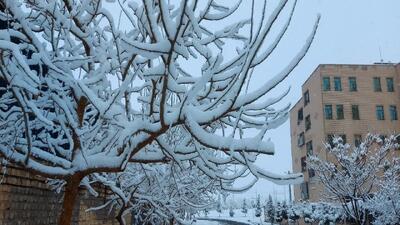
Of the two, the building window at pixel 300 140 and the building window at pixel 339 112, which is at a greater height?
the building window at pixel 339 112

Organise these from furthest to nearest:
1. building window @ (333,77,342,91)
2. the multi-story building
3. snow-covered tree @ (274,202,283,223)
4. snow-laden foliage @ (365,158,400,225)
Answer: snow-covered tree @ (274,202,283,223), building window @ (333,77,342,91), the multi-story building, snow-laden foliage @ (365,158,400,225)

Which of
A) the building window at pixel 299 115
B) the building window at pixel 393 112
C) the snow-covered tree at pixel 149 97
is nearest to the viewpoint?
the snow-covered tree at pixel 149 97

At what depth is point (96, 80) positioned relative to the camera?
409 cm

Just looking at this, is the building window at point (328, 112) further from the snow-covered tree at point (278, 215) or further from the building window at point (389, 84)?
the snow-covered tree at point (278, 215)

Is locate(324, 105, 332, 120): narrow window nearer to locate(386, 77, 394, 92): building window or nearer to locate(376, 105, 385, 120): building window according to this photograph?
locate(376, 105, 385, 120): building window

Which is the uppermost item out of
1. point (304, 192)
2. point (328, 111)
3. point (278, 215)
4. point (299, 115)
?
point (299, 115)

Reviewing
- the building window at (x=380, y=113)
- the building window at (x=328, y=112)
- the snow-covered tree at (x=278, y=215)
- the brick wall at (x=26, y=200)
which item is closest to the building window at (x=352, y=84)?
the building window at (x=328, y=112)

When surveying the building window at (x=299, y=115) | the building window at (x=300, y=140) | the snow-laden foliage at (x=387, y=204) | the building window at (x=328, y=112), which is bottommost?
the snow-laden foliage at (x=387, y=204)

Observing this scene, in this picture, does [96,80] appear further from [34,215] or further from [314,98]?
[314,98]

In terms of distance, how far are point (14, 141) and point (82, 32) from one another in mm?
1465

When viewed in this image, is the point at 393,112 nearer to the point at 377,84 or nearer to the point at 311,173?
the point at 377,84

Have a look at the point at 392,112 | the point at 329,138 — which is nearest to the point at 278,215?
the point at 329,138

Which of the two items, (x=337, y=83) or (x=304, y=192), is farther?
(x=304, y=192)

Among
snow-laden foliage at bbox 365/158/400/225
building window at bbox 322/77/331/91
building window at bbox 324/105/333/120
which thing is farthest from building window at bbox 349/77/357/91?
snow-laden foliage at bbox 365/158/400/225
